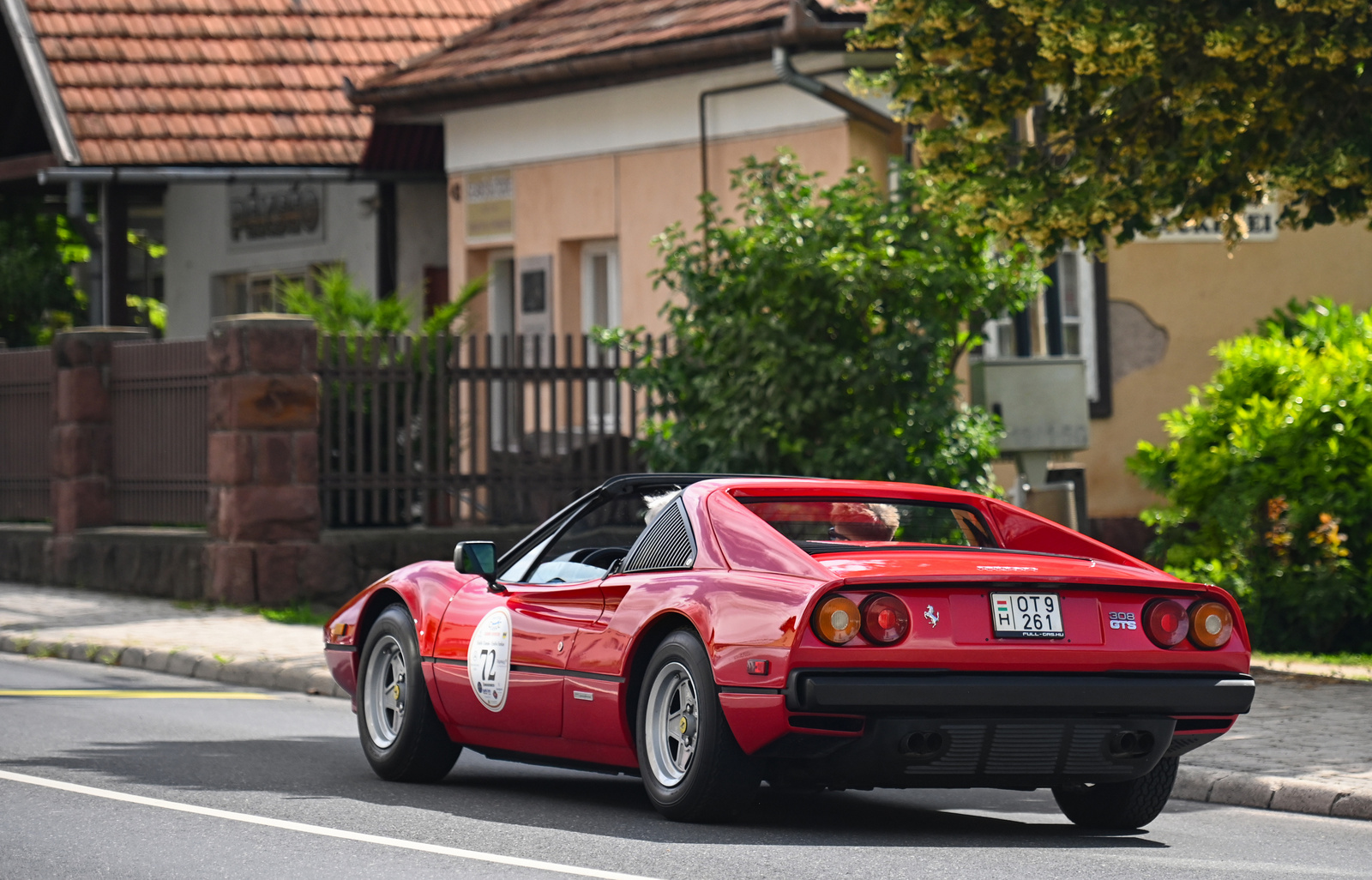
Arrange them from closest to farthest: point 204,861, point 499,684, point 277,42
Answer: point 204,861
point 499,684
point 277,42

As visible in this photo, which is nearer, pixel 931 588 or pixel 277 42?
pixel 931 588

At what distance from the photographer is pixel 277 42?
24094mm

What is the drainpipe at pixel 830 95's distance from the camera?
57.4ft

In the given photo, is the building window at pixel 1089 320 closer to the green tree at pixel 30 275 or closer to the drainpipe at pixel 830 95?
the drainpipe at pixel 830 95

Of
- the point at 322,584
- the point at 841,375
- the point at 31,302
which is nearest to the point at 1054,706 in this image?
the point at 841,375

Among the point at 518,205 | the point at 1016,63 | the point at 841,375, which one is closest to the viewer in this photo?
the point at 1016,63

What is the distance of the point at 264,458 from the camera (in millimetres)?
16609

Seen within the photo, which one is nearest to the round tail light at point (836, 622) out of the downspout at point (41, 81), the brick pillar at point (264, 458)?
the brick pillar at point (264, 458)

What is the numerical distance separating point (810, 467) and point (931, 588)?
292 inches

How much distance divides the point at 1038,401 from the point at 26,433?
33.1 feet

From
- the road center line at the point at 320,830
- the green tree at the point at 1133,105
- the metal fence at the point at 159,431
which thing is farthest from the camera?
the metal fence at the point at 159,431

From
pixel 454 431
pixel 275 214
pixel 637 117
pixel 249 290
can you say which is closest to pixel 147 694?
pixel 454 431

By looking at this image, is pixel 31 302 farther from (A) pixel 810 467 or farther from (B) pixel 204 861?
(B) pixel 204 861

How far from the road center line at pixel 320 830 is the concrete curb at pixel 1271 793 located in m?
3.28
